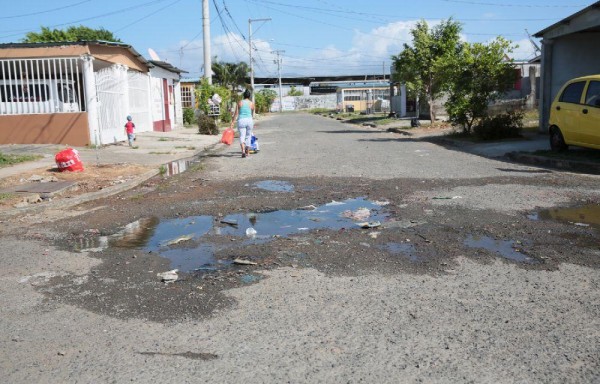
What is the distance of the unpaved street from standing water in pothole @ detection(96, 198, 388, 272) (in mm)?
39

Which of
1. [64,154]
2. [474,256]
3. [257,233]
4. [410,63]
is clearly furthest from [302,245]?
[410,63]

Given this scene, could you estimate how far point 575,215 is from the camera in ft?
24.2

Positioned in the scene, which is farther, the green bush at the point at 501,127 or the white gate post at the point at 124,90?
the white gate post at the point at 124,90

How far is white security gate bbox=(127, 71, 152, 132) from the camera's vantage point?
25.1 meters

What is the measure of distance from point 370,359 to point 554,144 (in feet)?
39.2

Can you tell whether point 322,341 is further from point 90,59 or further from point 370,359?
point 90,59

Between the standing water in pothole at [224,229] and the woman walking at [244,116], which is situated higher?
the woman walking at [244,116]

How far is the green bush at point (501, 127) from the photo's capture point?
62.9 ft

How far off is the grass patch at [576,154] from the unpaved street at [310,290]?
3.16 m

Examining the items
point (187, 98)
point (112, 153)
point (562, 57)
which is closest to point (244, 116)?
point (112, 153)

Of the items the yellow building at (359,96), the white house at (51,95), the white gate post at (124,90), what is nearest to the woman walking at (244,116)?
the white house at (51,95)

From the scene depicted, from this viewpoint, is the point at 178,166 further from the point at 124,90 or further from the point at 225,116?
the point at 225,116

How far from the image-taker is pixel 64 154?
1206 centimetres

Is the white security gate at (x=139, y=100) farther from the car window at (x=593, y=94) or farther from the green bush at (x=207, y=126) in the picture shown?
the car window at (x=593, y=94)
